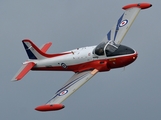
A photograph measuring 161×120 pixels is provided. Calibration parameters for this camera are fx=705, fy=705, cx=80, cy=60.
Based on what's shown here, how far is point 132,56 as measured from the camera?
69.8 metres

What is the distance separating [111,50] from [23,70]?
10.2 meters

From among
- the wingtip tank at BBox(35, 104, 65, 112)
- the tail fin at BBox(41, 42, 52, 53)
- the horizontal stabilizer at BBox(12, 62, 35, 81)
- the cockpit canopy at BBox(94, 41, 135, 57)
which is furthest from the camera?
the tail fin at BBox(41, 42, 52, 53)

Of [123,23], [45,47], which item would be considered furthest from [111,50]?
[45,47]

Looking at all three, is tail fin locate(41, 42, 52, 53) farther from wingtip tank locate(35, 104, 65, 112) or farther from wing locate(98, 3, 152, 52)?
wingtip tank locate(35, 104, 65, 112)

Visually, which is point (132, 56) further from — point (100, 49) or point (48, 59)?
point (48, 59)

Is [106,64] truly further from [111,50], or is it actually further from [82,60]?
[82,60]

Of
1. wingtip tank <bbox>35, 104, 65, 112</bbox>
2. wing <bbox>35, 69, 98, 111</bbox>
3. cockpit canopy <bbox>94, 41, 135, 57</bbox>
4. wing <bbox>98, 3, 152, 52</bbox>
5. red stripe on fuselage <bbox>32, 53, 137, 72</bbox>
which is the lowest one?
wingtip tank <bbox>35, 104, 65, 112</bbox>

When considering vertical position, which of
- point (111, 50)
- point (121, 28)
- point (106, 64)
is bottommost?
point (106, 64)

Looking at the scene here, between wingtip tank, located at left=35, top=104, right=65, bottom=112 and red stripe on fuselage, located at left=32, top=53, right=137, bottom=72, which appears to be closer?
wingtip tank, located at left=35, top=104, right=65, bottom=112

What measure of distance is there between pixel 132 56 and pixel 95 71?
4148 mm

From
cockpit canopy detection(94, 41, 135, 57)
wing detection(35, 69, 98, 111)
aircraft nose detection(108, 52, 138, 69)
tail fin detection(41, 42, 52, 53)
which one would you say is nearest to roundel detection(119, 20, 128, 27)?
cockpit canopy detection(94, 41, 135, 57)

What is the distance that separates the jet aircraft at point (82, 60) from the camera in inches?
2749

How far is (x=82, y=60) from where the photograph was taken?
72375 millimetres

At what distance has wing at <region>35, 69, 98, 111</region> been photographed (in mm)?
66688
